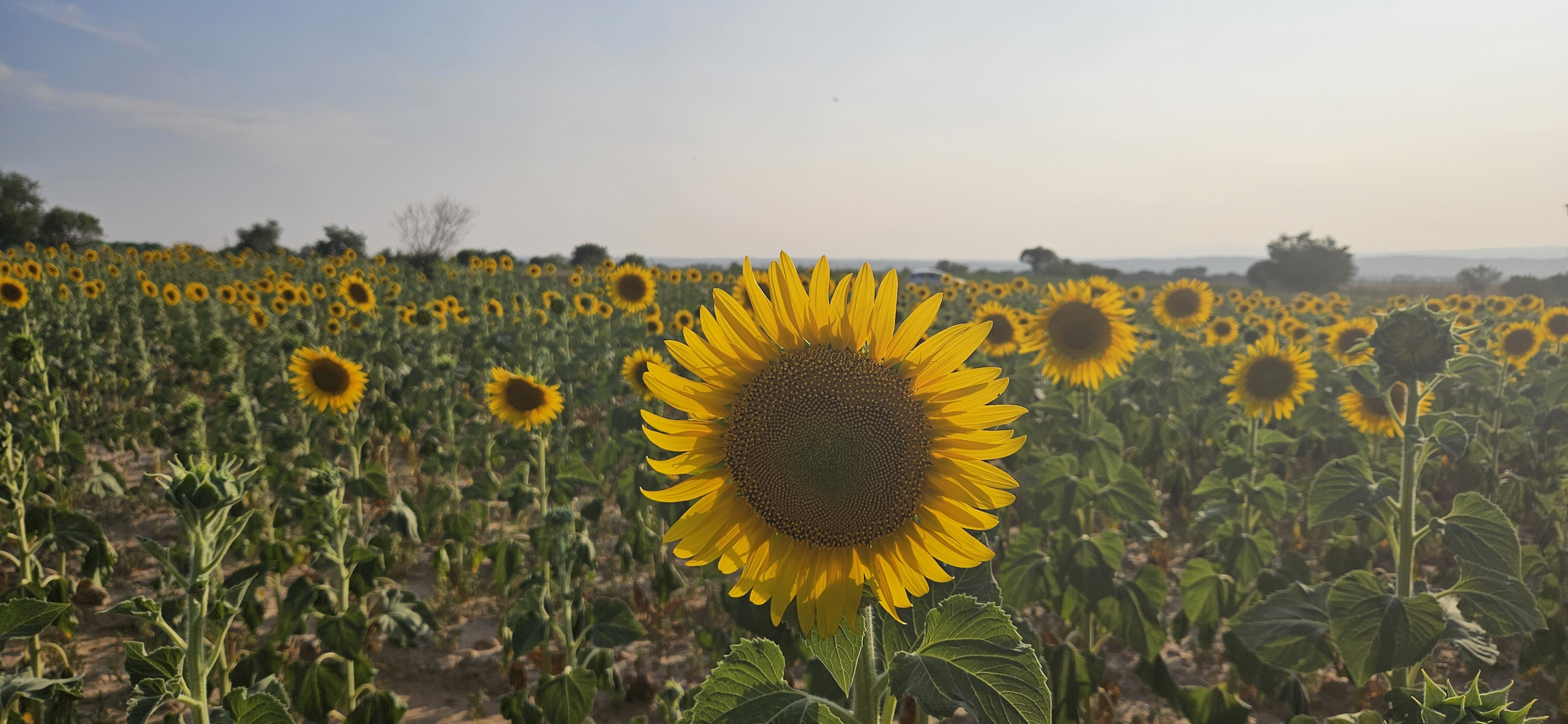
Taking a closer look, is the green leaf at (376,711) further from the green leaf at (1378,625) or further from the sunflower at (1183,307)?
the sunflower at (1183,307)

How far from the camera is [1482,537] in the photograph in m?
2.88

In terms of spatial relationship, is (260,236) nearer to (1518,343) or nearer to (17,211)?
(17,211)

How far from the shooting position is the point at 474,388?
441 inches

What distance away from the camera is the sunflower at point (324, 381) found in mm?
5414

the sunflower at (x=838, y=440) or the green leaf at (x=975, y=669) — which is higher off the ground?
the sunflower at (x=838, y=440)

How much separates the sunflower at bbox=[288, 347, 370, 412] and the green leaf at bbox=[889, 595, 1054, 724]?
5227mm

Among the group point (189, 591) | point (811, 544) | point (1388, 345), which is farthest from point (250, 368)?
point (1388, 345)

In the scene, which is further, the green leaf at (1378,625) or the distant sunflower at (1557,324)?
the distant sunflower at (1557,324)

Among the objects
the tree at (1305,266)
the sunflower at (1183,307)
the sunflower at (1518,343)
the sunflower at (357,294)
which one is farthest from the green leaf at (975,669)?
the tree at (1305,266)

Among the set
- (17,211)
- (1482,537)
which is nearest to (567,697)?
(1482,537)

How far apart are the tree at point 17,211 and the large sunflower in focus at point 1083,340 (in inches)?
1663

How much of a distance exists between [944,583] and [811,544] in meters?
0.35

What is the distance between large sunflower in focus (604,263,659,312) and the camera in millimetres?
11438

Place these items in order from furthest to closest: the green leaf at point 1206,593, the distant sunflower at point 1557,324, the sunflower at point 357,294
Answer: the sunflower at point 357,294 → the distant sunflower at point 1557,324 → the green leaf at point 1206,593
